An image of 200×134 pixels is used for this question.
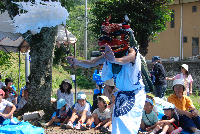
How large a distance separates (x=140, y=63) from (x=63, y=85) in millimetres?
4073

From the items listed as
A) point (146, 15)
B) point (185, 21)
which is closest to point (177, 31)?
point (185, 21)

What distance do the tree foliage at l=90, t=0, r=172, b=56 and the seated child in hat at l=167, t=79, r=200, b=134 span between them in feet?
19.2

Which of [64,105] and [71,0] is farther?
[71,0]

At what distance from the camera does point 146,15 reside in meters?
10.9

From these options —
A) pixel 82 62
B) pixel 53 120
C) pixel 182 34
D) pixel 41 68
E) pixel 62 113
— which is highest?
pixel 182 34

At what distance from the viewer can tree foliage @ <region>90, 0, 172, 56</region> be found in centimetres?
1082

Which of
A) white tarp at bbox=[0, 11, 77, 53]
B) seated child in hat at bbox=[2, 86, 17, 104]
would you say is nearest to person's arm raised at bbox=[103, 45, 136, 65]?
white tarp at bbox=[0, 11, 77, 53]

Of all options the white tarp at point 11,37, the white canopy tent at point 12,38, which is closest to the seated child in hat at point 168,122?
the white canopy tent at point 12,38

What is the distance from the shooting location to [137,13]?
1091 cm

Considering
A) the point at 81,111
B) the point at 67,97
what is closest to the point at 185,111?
the point at 81,111

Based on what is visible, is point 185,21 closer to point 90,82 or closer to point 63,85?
point 90,82

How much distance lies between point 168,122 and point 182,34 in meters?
17.2

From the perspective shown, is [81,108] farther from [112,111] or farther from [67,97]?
[112,111]

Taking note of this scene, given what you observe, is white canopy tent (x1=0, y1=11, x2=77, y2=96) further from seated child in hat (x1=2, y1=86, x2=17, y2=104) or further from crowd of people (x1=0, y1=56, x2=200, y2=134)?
crowd of people (x1=0, y1=56, x2=200, y2=134)
